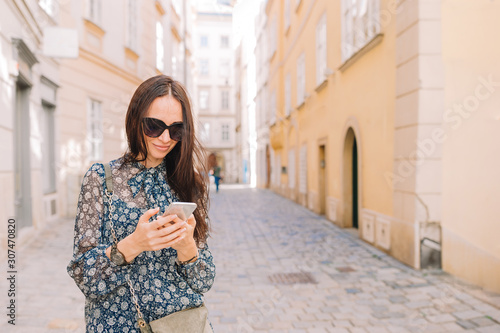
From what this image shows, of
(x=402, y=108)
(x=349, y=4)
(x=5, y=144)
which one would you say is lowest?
(x=5, y=144)

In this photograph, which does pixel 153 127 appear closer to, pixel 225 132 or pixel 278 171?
pixel 278 171

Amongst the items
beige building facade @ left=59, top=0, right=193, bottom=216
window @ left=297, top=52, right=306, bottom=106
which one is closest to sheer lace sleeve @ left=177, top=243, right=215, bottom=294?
beige building facade @ left=59, top=0, right=193, bottom=216

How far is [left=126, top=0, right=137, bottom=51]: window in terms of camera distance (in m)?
13.0

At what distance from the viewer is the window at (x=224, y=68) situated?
4559 centimetres

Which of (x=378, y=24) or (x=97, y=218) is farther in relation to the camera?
(x=378, y=24)

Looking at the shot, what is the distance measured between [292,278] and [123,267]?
13.6ft

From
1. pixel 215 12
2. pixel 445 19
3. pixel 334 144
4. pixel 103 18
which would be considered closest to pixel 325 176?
pixel 334 144

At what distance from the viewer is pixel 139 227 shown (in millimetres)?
1253

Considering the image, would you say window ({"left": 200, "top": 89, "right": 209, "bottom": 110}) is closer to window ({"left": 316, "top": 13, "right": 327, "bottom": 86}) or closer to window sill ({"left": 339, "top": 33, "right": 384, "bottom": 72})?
window ({"left": 316, "top": 13, "right": 327, "bottom": 86})

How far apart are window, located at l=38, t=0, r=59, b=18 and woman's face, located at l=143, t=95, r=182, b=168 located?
8466 millimetres

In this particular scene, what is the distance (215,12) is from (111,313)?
4801 centimetres

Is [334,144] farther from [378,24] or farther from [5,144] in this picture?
[5,144]

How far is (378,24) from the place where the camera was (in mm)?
6727

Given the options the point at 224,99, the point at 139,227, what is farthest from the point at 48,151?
the point at 224,99
